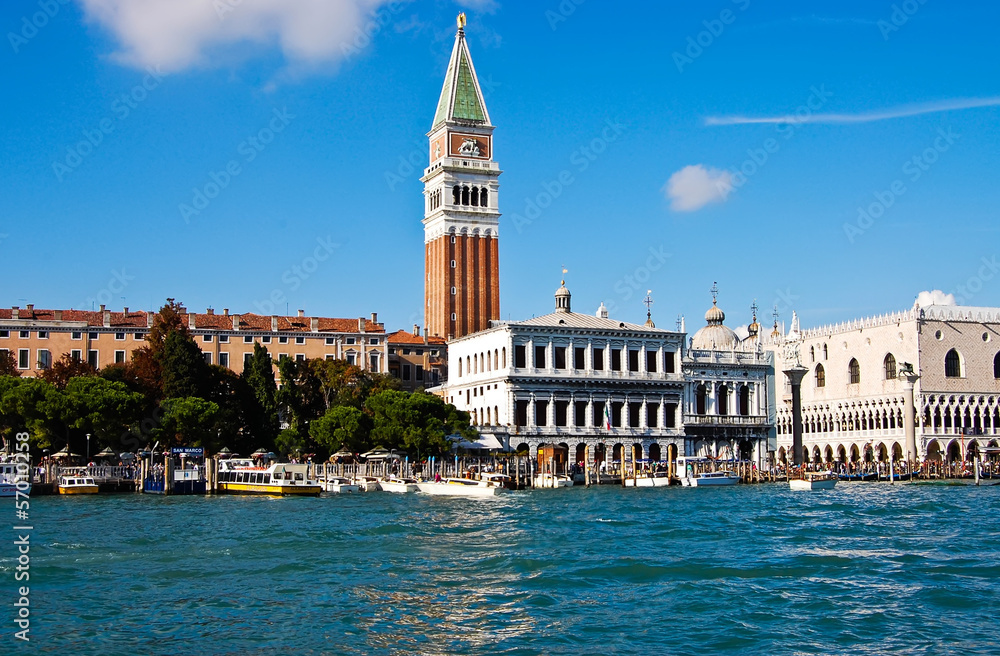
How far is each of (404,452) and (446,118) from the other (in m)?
31.6

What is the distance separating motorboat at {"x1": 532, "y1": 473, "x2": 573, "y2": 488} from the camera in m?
50.6

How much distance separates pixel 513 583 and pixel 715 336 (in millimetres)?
51785

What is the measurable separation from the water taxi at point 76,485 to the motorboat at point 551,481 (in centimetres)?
1775

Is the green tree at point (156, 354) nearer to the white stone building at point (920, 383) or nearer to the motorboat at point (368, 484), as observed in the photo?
the motorboat at point (368, 484)

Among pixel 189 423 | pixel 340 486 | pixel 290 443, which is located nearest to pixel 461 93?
pixel 290 443

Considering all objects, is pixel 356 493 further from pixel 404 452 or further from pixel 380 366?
pixel 380 366

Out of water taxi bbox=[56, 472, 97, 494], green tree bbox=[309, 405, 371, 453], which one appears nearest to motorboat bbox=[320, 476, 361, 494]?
green tree bbox=[309, 405, 371, 453]

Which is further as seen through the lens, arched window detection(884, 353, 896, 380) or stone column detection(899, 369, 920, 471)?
arched window detection(884, 353, 896, 380)

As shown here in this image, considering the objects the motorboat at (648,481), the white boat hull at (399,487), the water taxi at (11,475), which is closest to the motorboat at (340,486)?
the white boat hull at (399,487)

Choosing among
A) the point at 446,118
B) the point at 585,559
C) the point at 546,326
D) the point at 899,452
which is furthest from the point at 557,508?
the point at 446,118

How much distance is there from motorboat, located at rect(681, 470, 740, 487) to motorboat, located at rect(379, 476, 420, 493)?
41.0 ft

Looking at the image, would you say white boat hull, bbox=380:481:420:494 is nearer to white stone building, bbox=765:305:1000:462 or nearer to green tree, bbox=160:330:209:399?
green tree, bbox=160:330:209:399

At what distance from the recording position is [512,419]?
5778 centimetres

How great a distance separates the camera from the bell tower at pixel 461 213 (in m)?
74.4
